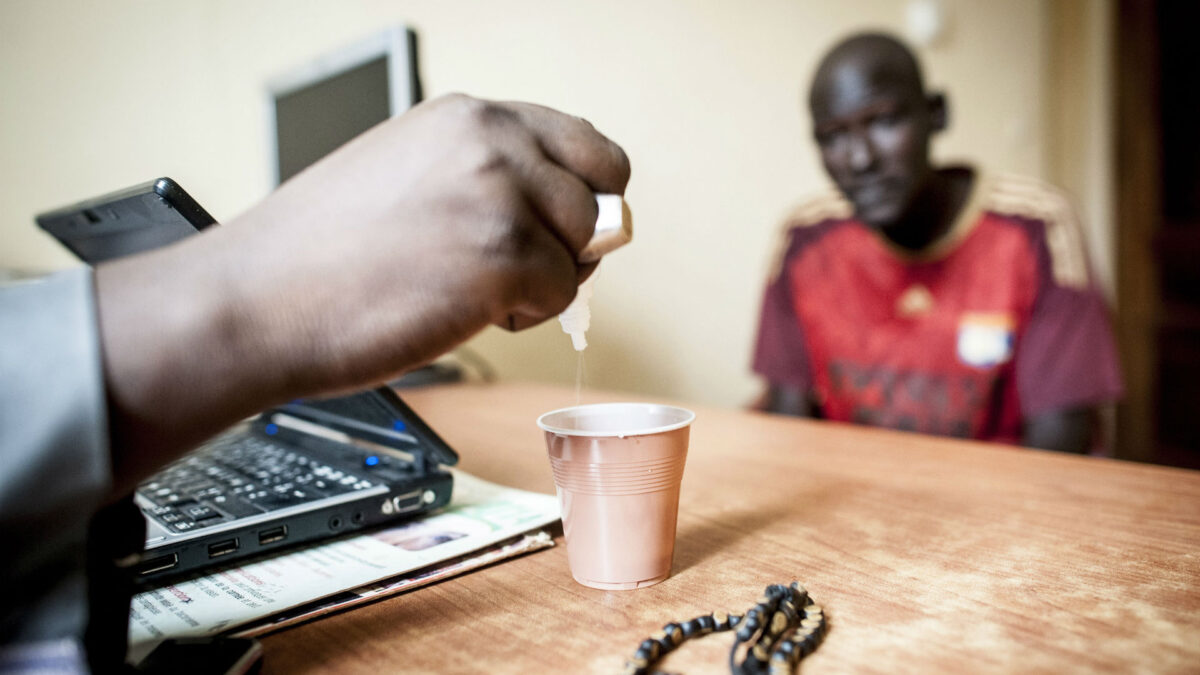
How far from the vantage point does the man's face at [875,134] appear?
1.57 meters

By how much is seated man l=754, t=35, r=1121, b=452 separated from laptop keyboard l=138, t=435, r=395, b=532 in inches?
49.7

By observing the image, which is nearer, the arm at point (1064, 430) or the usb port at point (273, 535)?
the usb port at point (273, 535)

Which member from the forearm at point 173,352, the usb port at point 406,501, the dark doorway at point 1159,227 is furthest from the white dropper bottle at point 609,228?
the dark doorway at point 1159,227

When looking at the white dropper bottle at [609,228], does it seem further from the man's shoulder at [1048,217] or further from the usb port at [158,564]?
the man's shoulder at [1048,217]

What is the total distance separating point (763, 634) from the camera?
395 mm

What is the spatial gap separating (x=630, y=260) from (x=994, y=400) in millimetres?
816

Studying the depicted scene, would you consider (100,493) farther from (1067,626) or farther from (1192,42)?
(1192,42)

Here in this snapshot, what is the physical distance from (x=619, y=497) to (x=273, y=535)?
26 centimetres

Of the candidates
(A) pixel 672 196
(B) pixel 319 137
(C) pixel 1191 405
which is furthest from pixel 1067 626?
(C) pixel 1191 405

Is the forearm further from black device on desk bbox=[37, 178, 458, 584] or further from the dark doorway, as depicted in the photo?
the dark doorway

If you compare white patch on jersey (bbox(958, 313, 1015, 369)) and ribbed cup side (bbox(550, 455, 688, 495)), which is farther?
white patch on jersey (bbox(958, 313, 1015, 369))

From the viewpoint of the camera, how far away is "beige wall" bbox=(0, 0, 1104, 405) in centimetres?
115

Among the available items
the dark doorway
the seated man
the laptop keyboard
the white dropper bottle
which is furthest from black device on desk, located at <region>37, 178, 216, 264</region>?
the dark doorway

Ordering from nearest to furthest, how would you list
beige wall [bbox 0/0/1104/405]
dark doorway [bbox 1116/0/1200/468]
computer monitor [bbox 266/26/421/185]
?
computer monitor [bbox 266/26/421/185] < beige wall [bbox 0/0/1104/405] < dark doorway [bbox 1116/0/1200/468]
